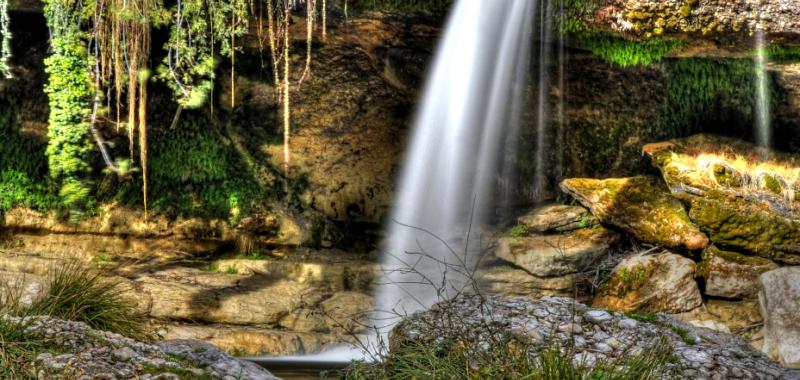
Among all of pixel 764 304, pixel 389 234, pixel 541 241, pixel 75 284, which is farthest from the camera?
pixel 389 234

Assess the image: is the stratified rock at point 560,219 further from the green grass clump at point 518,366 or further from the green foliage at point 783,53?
the green grass clump at point 518,366

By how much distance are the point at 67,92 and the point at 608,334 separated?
7407mm

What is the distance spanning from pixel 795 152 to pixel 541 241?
4.36 m

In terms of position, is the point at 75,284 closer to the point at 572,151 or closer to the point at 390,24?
the point at 390,24

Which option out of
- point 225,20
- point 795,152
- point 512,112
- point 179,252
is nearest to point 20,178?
point 179,252

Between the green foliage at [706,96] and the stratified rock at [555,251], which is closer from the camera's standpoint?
the stratified rock at [555,251]

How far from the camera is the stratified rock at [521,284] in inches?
327

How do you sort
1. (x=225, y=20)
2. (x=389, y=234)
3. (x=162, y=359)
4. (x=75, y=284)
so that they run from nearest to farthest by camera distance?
(x=162, y=359) < (x=75, y=284) < (x=225, y=20) < (x=389, y=234)

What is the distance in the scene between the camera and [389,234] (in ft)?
35.1

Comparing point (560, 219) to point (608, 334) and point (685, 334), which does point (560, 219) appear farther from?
point (608, 334)

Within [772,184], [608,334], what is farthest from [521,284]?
[608,334]

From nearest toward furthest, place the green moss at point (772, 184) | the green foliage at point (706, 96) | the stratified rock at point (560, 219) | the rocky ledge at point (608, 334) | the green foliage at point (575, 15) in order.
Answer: the rocky ledge at point (608, 334)
the green moss at point (772, 184)
the green foliage at point (575, 15)
the stratified rock at point (560, 219)
the green foliage at point (706, 96)

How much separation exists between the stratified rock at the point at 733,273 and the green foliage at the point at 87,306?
19.0ft

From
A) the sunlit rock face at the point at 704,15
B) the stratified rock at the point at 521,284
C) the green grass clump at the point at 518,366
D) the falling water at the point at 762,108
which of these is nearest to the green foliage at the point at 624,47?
the sunlit rock face at the point at 704,15
